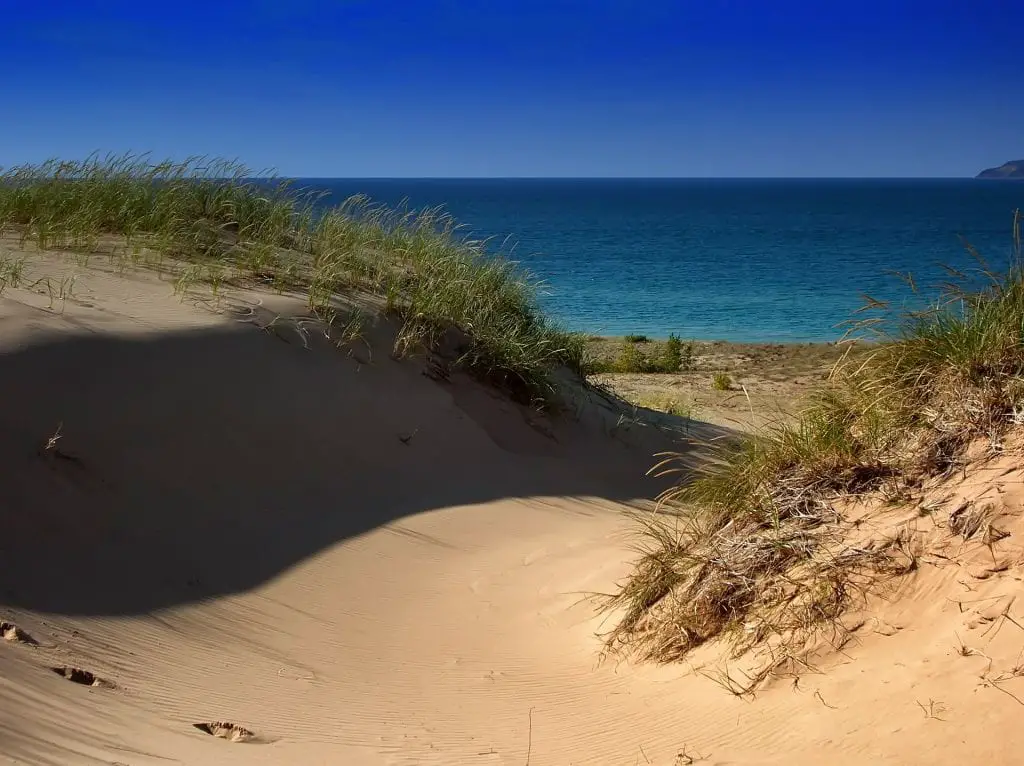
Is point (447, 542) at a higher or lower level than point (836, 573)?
lower

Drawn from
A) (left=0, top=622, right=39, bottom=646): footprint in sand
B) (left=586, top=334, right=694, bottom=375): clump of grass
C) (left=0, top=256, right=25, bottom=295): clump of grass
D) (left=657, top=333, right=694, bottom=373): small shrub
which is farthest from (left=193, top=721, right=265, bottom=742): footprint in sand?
(left=657, top=333, right=694, bottom=373): small shrub

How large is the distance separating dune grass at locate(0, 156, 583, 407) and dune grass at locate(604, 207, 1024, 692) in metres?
5.15

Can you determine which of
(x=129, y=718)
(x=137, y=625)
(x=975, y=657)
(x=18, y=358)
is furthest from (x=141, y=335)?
(x=975, y=657)

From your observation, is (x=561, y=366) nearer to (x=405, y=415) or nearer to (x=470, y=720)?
(x=405, y=415)

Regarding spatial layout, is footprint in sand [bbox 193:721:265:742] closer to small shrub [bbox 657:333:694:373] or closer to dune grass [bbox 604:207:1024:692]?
dune grass [bbox 604:207:1024:692]

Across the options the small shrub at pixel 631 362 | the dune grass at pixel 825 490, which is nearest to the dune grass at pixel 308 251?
the dune grass at pixel 825 490

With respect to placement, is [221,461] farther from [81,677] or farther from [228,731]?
[228,731]

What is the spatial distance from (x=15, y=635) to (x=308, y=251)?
7590mm

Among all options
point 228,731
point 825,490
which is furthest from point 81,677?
point 825,490

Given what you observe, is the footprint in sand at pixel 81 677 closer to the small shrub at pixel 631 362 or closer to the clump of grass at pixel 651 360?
the clump of grass at pixel 651 360

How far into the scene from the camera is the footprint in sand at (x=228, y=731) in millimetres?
3769

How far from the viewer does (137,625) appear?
486cm

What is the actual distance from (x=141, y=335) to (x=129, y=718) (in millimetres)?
4457

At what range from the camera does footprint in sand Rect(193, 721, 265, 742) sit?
3.77m
